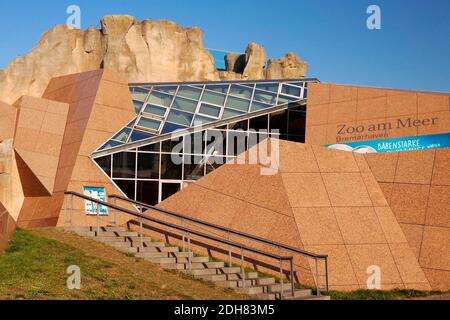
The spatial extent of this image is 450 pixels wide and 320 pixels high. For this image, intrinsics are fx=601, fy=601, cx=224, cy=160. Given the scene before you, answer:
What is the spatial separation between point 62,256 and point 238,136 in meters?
12.1

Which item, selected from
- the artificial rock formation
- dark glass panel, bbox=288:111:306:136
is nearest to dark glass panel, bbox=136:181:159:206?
dark glass panel, bbox=288:111:306:136

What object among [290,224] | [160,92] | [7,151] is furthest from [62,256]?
[160,92]

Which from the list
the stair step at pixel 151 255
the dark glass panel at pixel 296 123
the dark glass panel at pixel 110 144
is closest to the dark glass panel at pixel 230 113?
the dark glass panel at pixel 296 123

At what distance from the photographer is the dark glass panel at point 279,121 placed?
25.6 metres

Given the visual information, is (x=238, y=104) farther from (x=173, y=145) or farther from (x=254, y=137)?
(x=173, y=145)

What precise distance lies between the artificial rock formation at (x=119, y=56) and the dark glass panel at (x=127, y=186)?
4717 cm

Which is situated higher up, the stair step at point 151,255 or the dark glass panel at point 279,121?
the dark glass panel at point 279,121

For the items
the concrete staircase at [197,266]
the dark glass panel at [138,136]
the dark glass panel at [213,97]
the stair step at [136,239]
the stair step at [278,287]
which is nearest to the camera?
the concrete staircase at [197,266]

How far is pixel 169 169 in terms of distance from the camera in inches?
879

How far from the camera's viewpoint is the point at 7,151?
2102cm

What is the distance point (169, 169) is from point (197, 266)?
799 cm

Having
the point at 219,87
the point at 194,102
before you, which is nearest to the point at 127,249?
the point at 194,102

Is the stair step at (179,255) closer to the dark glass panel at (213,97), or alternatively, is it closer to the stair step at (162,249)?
the stair step at (162,249)

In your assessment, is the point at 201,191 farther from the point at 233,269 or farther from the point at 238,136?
the point at 238,136
